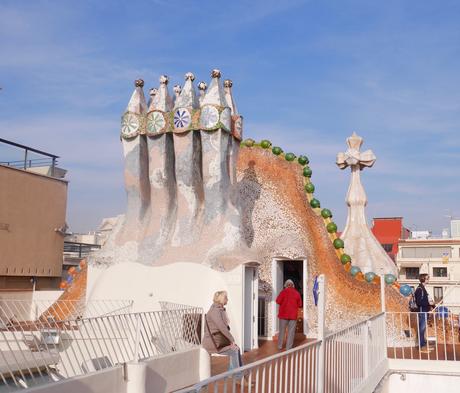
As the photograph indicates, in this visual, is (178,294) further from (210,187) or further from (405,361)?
(405,361)

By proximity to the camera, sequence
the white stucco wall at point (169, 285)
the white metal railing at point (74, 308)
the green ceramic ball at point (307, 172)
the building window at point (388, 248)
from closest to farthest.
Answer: the white stucco wall at point (169, 285) < the white metal railing at point (74, 308) < the green ceramic ball at point (307, 172) < the building window at point (388, 248)

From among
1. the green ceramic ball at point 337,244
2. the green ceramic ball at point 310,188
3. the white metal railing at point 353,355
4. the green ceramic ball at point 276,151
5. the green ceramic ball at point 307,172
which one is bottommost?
the white metal railing at point 353,355

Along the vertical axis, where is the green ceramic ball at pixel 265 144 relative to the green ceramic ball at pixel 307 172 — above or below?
above

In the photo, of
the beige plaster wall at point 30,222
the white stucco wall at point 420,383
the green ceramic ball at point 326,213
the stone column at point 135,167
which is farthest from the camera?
the beige plaster wall at point 30,222

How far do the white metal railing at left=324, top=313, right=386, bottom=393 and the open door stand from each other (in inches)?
107

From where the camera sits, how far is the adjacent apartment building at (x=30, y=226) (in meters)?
19.0

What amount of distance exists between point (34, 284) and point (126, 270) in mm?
9595

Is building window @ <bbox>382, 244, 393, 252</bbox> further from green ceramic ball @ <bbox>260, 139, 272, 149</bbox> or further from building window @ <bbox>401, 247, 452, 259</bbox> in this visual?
green ceramic ball @ <bbox>260, 139, 272, 149</bbox>

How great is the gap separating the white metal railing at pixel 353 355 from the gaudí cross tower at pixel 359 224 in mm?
7322

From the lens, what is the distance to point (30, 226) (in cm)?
2000

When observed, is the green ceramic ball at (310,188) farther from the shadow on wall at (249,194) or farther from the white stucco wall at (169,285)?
the white stucco wall at (169,285)

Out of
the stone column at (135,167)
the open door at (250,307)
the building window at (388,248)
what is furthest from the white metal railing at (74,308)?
the building window at (388,248)

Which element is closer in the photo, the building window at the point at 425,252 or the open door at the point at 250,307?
the open door at the point at 250,307

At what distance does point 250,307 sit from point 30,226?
1171 centimetres
